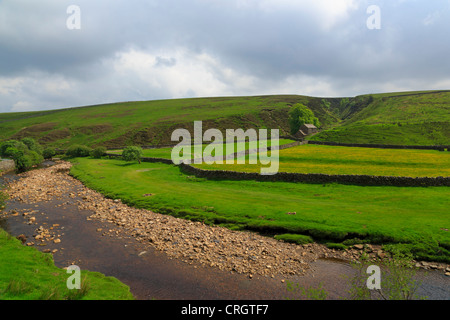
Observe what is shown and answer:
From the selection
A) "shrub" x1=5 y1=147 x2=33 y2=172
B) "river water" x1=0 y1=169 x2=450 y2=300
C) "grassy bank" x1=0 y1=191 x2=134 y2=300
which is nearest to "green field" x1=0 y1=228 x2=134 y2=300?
"grassy bank" x1=0 y1=191 x2=134 y2=300

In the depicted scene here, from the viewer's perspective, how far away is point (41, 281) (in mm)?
12758

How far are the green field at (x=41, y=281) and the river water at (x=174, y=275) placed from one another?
3.79 ft

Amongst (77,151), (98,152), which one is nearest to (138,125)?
(77,151)

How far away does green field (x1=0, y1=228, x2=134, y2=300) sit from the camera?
11219 mm

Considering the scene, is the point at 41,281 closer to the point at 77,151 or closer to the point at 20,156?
the point at 20,156

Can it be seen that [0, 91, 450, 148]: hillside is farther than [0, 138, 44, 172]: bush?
Yes

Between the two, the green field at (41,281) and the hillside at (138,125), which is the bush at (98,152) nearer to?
the hillside at (138,125)

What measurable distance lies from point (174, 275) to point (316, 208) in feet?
53.5

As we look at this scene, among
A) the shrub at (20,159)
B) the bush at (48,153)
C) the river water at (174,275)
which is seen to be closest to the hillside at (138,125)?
the bush at (48,153)

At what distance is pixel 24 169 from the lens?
62.2 metres

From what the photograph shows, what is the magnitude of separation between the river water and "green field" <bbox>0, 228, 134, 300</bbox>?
3.79 ft

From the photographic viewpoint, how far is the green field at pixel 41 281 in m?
11.2

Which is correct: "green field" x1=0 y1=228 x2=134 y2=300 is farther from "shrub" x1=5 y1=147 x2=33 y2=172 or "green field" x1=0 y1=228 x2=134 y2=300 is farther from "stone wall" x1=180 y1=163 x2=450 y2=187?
"shrub" x1=5 y1=147 x2=33 y2=172
